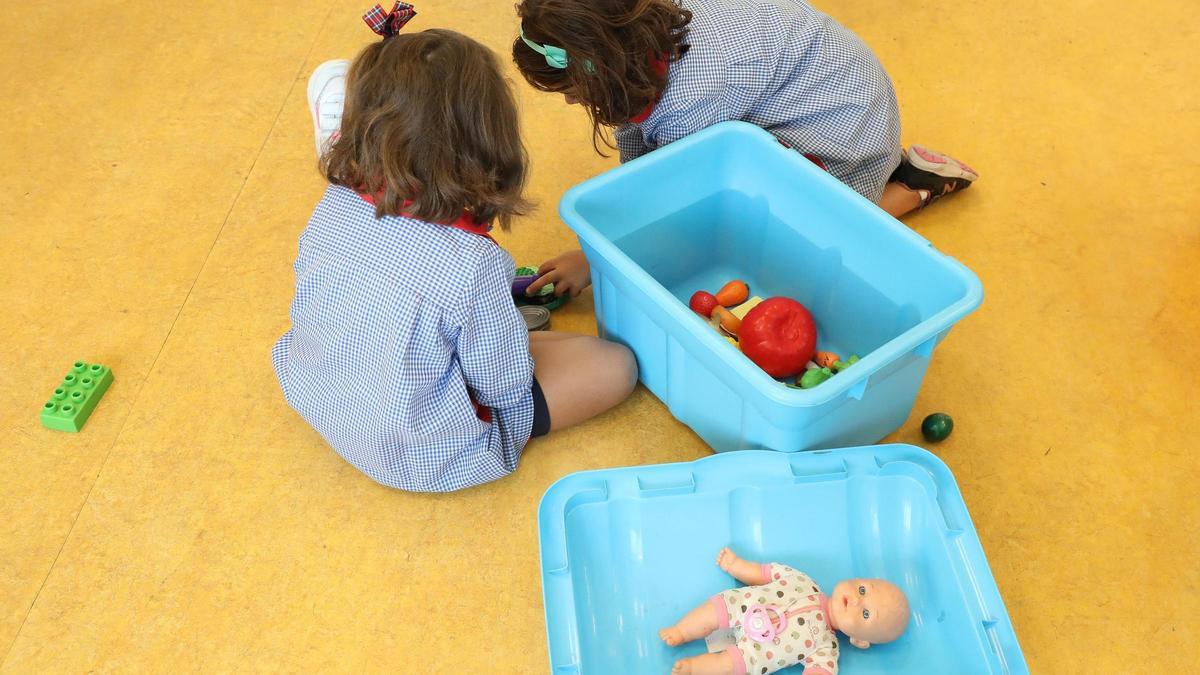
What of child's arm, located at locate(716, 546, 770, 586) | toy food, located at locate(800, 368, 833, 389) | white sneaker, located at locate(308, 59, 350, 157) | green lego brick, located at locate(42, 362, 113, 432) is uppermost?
white sneaker, located at locate(308, 59, 350, 157)

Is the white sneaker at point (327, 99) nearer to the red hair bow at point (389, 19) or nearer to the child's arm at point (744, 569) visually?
the red hair bow at point (389, 19)

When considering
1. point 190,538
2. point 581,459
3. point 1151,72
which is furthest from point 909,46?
point 190,538

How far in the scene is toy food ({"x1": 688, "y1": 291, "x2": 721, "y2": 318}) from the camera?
46.1 inches

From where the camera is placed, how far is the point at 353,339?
921 mm

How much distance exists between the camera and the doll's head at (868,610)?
855mm

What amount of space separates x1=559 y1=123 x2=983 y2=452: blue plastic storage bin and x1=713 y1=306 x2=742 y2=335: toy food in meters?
0.07

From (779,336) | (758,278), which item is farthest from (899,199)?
(779,336)

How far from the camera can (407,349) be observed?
897 mm

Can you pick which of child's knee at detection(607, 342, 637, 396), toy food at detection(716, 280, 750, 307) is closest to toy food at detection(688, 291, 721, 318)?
toy food at detection(716, 280, 750, 307)

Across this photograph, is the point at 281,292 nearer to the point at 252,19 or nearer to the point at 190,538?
the point at 190,538

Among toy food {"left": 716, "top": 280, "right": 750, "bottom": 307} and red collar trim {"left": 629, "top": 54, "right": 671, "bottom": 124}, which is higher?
red collar trim {"left": 629, "top": 54, "right": 671, "bottom": 124}

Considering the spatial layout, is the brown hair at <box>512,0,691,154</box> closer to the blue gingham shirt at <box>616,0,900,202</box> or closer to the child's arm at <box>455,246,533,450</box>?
the blue gingham shirt at <box>616,0,900,202</box>

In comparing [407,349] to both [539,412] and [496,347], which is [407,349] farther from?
[539,412]

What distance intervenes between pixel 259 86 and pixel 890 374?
3.88ft
